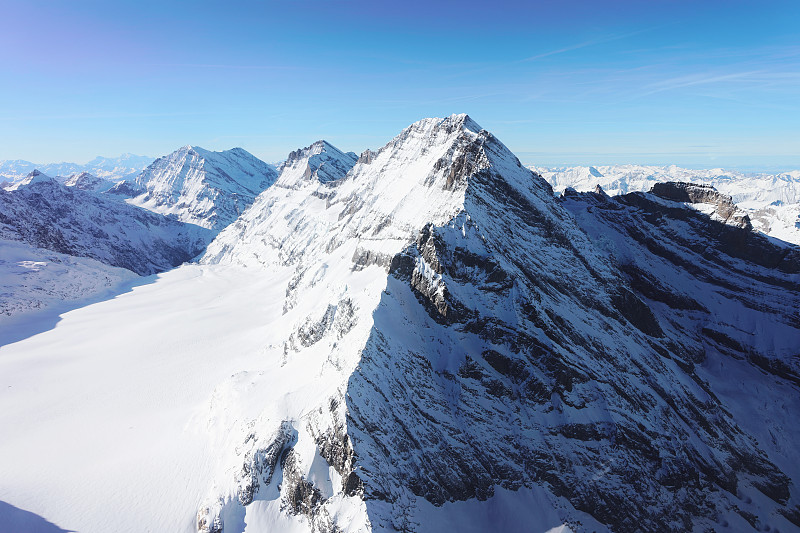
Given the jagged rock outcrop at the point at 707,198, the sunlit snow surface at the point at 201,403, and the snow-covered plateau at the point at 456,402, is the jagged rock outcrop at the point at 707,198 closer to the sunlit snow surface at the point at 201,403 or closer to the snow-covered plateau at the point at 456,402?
the snow-covered plateau at the point at 456,402

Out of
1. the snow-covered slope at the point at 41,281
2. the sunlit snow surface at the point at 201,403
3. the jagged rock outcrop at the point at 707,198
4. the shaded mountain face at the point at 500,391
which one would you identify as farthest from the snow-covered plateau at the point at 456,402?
the snow-covered slope at the point at 41,281

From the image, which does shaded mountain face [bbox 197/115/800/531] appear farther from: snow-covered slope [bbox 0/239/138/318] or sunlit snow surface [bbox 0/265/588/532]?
snow-covered slope [bbox 0/239/138/318]

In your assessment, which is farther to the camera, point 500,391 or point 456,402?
point 500,391

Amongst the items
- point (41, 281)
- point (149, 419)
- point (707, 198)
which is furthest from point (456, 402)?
point (41, 281)

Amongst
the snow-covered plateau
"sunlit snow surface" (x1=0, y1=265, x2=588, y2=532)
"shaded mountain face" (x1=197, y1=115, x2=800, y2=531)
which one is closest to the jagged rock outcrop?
the snow-covered plateau

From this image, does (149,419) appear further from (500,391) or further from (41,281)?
(41,281)

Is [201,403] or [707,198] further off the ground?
[707,198]

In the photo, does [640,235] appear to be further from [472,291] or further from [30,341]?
[30,341]
